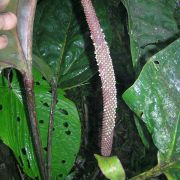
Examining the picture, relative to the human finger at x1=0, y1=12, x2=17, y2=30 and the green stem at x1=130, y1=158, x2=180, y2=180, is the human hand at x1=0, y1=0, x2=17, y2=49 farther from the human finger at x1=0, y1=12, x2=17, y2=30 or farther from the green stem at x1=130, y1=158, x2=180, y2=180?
the green stem at x1=130, y1=158, x2=180, y2=180

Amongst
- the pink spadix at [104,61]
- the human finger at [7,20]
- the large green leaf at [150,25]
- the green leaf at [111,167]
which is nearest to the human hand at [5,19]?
the human finger at [7,20]

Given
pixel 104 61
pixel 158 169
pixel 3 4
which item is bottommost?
pixel 158 169

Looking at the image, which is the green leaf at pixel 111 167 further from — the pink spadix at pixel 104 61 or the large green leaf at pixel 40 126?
the large green leaf at pixel 40 126

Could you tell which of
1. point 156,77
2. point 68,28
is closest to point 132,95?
point 156,77

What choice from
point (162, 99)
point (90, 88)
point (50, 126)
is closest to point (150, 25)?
point (162, 99)

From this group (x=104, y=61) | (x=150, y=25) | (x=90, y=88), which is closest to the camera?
(x=104, y=61)

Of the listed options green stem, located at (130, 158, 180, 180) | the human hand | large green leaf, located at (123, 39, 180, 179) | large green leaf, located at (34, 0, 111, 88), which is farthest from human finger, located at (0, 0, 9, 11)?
large green leaf, located at (34, 0, 111, 88)

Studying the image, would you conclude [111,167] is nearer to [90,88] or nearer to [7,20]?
[7,20]
